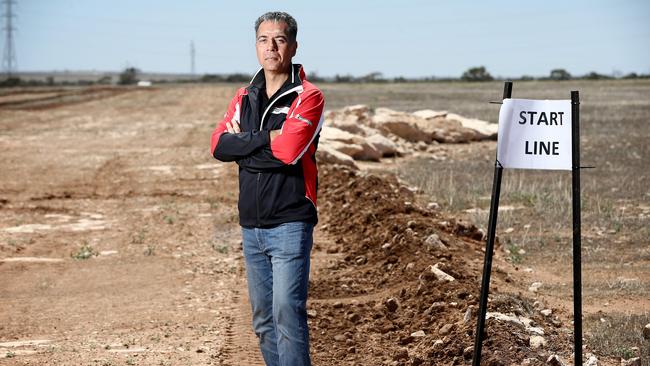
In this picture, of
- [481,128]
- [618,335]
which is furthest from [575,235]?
[481,128]

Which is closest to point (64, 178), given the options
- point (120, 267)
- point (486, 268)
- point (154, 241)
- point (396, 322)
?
point (154, 241)

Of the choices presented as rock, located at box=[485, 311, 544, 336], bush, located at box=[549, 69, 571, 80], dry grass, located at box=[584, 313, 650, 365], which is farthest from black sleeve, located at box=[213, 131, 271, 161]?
bush, located at box=[549, 69, 571, 80]

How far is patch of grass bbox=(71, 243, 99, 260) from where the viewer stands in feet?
40.1

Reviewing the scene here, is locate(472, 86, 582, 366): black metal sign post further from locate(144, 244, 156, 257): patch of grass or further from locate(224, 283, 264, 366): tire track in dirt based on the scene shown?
locate(144, 244, 156, 257): patch of grass

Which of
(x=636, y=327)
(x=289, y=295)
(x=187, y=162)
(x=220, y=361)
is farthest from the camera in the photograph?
(x=187, y=162)

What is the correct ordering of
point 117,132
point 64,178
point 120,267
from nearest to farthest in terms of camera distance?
1. point 120,267
2. point 64,178
3. point 117,132

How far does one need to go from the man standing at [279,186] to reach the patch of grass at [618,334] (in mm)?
3343

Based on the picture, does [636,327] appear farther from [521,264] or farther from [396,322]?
[521,264]

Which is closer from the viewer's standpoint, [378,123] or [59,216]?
[59,216]

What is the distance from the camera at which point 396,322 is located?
8875 mm

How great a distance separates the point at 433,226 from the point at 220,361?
5699 mm

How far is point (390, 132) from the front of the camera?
29406mm

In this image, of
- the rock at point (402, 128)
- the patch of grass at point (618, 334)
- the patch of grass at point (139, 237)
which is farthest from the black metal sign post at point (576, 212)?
the rock at point (402, 128)

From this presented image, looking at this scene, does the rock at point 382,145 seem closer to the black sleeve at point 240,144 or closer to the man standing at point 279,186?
the black sleeve at point 240,144
